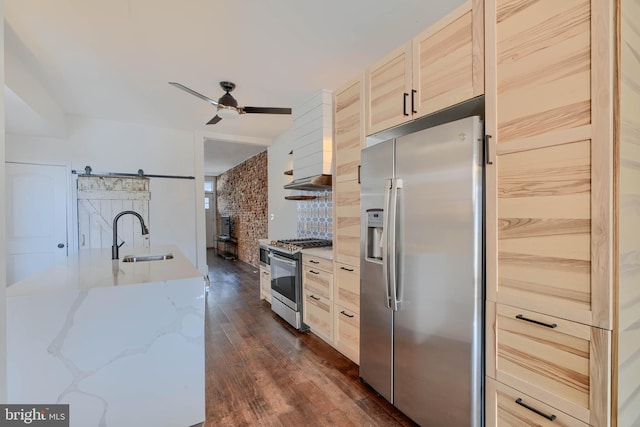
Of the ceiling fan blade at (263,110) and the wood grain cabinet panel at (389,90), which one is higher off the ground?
the ceiling fan blade at (263,110)

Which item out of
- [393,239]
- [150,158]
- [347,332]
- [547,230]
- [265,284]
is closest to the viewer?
[547,230]

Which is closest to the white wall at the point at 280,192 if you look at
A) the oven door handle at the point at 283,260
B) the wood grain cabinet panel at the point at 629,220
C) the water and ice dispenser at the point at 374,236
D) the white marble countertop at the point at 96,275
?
the oven door handle at the point at 283,260

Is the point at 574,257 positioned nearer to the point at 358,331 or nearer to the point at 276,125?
the point at 358,331

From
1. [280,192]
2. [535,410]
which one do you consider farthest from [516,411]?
[280,192]

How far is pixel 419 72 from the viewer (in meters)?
1.76

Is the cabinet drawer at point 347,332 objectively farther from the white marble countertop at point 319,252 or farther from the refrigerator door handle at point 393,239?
the refrigerator door handle at point 393,239

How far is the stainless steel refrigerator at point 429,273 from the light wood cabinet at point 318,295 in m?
0.69

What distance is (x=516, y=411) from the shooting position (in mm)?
1312

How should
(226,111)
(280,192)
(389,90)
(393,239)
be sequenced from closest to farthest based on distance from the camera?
1. (393,239)
2. (389,90)
3. (226,111)
4. (280,192)

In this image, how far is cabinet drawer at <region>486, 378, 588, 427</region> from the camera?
1.18 meters

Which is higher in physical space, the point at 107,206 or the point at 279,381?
the point at 107,206

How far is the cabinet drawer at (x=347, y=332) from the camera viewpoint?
2.38 m

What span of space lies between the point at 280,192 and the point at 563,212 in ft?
15.1

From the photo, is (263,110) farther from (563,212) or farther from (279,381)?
(563,212)
